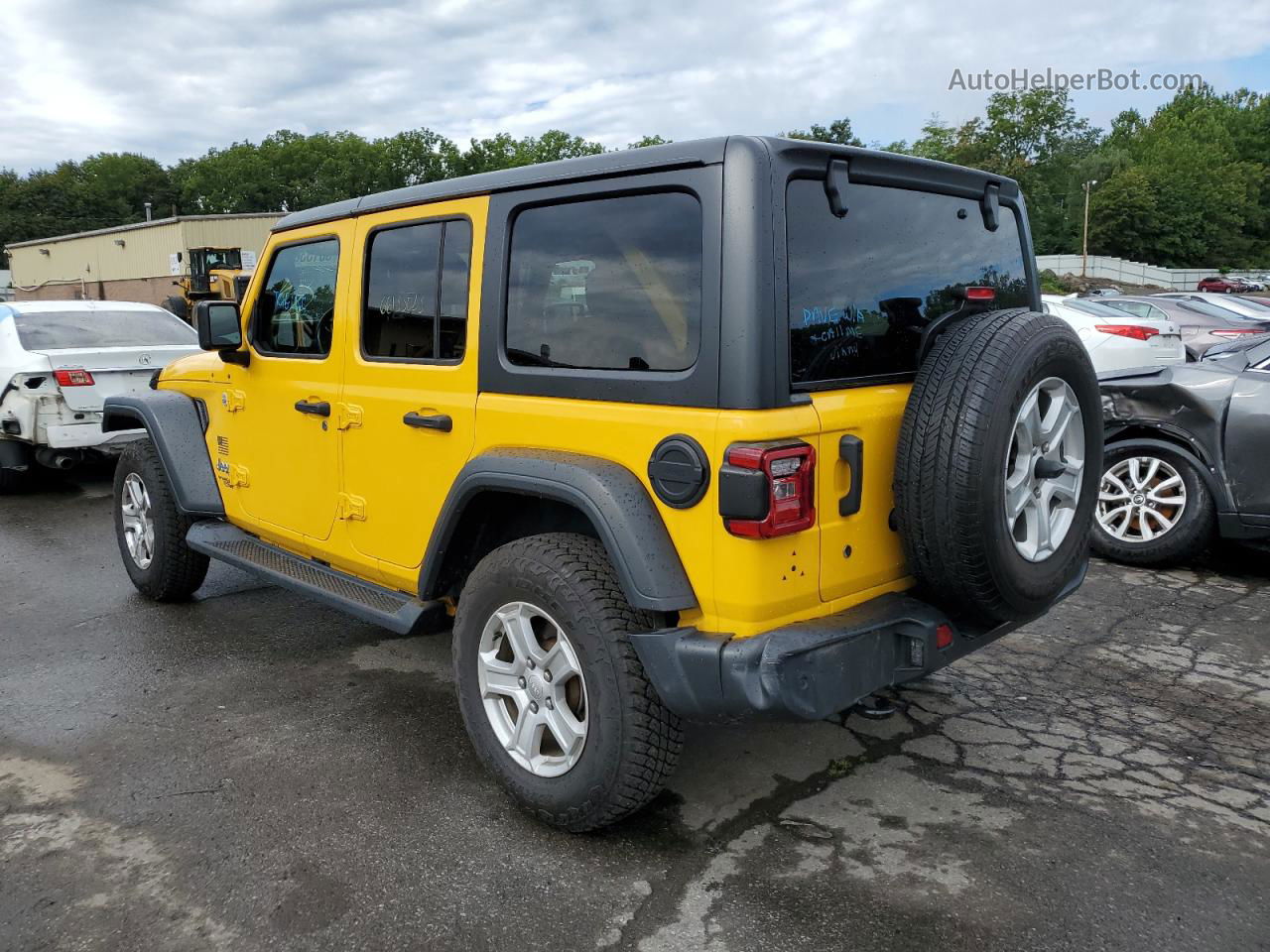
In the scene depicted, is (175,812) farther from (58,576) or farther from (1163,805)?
(58,576)

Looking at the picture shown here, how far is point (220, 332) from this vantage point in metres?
4.31

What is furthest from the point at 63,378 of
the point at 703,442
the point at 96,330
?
the point at 703,442

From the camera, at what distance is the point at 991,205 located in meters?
3.29

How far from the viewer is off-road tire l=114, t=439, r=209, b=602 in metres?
4.83

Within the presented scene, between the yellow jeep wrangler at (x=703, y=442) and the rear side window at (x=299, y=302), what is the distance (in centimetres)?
43

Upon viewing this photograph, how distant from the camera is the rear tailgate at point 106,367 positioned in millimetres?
7625

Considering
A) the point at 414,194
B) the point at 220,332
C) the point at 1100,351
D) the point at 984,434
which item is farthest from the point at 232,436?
the point at 1100,351

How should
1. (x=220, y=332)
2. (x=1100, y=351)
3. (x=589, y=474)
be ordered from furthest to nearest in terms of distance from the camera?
(x=1100, y=351), (x=220, y=332), (x=589, y=474)

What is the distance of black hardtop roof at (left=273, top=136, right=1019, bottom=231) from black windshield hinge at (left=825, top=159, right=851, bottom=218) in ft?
0.12

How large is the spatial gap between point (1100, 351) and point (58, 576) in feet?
33.3

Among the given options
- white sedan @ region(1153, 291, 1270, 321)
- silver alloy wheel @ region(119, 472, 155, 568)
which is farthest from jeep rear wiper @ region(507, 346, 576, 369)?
white sedan @ region(1153, 291, 1270, 321)

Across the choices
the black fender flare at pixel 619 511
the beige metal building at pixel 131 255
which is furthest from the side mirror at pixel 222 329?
the beige metal building at pixel 131 255

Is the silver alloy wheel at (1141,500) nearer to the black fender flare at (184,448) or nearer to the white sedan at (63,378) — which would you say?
the black fender flare at (184,448)

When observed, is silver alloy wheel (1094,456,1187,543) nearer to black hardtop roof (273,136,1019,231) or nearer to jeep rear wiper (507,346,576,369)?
black hardtop roof (273,136,1019,231)
